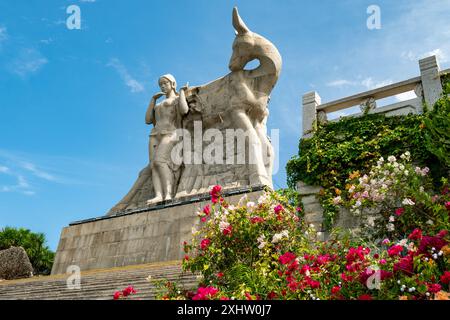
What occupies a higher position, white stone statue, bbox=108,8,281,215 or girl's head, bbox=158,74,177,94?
girl's head, bbox=158,74,177,94

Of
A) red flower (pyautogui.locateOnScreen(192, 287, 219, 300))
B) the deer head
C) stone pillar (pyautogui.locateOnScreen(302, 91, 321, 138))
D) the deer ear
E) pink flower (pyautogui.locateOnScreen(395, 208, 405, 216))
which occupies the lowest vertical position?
red flower (pyautogui.locateOnScreen(192, 287, 219, 300))

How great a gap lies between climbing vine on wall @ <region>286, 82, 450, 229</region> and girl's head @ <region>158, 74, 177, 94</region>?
577 centimetres

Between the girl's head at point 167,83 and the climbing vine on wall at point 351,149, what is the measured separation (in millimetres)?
5773

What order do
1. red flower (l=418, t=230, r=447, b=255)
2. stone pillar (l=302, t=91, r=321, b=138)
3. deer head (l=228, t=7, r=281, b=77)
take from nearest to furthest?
red flower (l=418, t=230, r=447, b=255) → stone pillar (l=302, t=91, r=321, b=138) → deer head (l=228, t=7, r=281, b=77)

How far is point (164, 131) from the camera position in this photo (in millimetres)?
13234

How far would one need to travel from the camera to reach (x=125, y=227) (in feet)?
38.6

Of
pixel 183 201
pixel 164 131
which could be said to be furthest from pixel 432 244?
pixel 164 131

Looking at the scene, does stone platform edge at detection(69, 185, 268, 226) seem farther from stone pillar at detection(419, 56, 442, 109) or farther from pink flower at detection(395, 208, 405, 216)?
stone pillar at detection(419, 56, 442, 109)

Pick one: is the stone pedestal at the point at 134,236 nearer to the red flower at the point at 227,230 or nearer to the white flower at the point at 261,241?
the red flower at the point at 227,230

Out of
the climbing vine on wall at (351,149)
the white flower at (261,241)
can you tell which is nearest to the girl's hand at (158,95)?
the climbing vine on wall at (351,149)

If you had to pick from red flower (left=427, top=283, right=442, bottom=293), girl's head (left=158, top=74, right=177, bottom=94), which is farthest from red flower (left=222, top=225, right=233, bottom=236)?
girl's head (left=158, top=74, right=177, bottom=94)

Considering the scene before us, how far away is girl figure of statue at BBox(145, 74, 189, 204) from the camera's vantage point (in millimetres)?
12578

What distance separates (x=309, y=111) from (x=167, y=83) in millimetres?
5566
